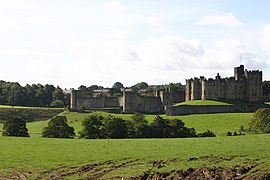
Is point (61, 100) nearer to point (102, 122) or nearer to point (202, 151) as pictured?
point (102, 122)

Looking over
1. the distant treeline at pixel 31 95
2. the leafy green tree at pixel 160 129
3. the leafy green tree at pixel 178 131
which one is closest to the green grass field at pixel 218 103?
the leafy green tree at pixel 178 131

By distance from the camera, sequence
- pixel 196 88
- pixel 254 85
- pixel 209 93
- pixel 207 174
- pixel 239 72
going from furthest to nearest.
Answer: pixel 196 88 → pixel 239 72 → pixel 209 93 → pixel 254 85 → pixel 207 174

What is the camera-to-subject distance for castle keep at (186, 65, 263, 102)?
377 ft

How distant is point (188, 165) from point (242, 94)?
87.6 m

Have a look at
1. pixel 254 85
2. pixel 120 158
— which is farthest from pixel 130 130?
pixel 254 85

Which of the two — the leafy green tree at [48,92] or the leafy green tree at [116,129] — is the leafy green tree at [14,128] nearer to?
the leafy green tree at [116,129]

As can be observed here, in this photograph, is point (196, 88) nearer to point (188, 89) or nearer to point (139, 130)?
point (188, 89)

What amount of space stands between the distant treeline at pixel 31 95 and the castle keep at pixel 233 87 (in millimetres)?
49783

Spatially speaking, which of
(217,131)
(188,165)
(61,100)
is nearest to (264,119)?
(217,131)

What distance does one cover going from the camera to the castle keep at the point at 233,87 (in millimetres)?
114875

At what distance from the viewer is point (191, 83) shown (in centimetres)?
Answer: 11862

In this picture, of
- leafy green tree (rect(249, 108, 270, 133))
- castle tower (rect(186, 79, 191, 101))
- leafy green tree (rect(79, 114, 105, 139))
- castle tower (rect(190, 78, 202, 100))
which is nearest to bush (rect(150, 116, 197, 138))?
leafy green tree (rect(79, 114, 105, 139))

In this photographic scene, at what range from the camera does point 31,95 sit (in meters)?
150

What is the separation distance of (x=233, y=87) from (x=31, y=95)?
6385cm
